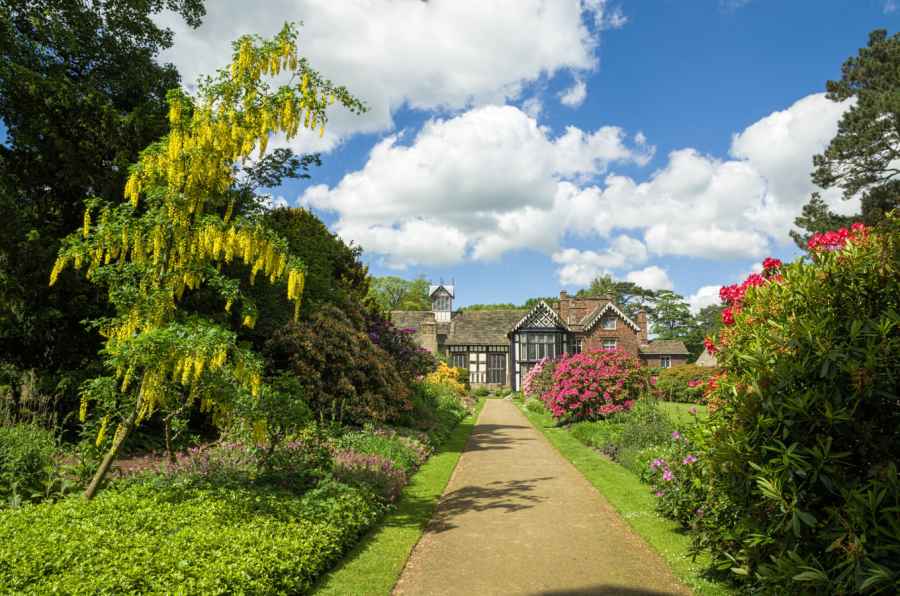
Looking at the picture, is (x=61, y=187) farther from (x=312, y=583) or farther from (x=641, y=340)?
(x=641, y=340)

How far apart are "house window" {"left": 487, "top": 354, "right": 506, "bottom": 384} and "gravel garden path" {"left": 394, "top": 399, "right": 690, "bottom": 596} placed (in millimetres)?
36233

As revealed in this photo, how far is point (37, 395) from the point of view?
451 inches

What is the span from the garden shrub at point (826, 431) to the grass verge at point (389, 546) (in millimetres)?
3449

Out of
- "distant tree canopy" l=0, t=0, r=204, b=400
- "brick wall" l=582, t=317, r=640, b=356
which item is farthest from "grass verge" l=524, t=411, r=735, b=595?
"brick wall" l=582, t=317, r=640, b=356

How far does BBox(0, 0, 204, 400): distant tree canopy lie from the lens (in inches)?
443

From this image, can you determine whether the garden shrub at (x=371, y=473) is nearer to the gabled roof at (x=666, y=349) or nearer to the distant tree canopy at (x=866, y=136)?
the distant tree canopy at (x=866, y=136)

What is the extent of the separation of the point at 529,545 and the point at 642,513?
228 cm

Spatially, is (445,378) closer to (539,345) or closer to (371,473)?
(539,345)

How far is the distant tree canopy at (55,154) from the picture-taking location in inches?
443

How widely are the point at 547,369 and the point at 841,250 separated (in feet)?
79.1

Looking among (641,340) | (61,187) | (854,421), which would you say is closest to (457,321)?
(641,340)

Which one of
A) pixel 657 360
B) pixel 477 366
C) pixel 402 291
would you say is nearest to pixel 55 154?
pixel 477 366

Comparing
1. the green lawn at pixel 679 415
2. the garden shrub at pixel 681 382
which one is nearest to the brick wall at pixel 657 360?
the garden shrub at pixel 681 382

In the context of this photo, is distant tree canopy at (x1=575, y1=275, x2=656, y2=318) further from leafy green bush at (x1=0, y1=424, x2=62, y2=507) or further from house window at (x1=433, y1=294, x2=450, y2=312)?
leafy green bush at (x1=0, y1=424, x2=62, y2=507)
